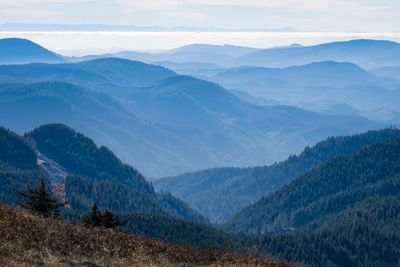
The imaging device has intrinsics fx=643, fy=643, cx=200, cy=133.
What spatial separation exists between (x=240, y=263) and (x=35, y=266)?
455 inches

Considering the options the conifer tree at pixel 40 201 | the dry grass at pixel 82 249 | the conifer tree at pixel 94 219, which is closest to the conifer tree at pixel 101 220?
the conifer tree at pixel 94 219

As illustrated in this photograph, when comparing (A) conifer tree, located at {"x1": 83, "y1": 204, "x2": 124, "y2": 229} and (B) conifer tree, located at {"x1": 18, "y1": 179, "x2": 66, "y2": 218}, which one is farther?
(B) conifer tree, located at {"x1": 18, "y1": 179, "x2": 66, "y2": 218}

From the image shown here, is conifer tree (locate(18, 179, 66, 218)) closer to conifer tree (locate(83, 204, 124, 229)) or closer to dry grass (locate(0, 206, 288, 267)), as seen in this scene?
conifer tree (locate(83, 204, 124, 229))

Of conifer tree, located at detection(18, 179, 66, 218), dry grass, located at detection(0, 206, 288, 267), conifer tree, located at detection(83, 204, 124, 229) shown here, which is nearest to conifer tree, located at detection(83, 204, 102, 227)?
conifer tree, located at detection(83, 204, 124, 229)

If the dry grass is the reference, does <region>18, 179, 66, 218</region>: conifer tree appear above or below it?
below

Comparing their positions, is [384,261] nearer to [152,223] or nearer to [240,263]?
[152,223]

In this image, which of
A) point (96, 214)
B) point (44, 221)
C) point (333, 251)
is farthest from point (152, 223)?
point (44, 221)

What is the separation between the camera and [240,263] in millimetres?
35312

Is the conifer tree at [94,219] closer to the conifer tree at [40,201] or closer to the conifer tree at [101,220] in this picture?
the conifer tree at [101,220]

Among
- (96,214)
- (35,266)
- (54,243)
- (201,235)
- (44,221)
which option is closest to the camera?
(35,266)

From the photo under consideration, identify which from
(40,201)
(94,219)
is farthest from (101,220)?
(40,201)

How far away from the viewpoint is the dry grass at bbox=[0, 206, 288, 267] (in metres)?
30.8

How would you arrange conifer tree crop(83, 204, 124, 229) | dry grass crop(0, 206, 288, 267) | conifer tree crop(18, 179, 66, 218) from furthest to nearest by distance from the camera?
conifer tree crop(18, 179, 66, 218) → conifer tree crop(83, 204, 124, 229) → dry grass crop(0, 206, 288, 267)

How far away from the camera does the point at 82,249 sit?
33.6 meters
